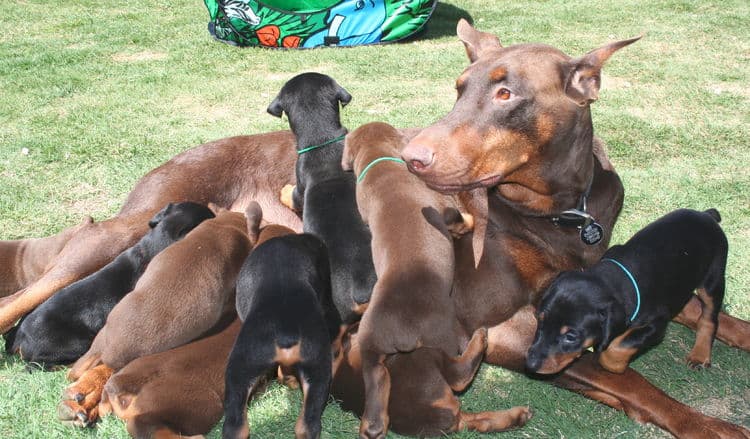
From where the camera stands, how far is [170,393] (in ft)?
10.9

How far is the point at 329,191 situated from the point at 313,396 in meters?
1.50

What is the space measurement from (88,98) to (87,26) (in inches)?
152

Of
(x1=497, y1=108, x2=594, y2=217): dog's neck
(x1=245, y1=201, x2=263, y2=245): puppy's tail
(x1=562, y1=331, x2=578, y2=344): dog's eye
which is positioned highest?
(x1=497, y1=108, x2=594, y2=217): dog's neck

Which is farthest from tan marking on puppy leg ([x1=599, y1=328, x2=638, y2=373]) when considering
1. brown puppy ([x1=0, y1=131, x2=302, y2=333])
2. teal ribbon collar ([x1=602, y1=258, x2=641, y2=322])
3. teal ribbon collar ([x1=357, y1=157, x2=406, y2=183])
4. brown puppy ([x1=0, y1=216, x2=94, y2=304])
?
brown puppy ([x1=0, y1=216, x2=94, y2=304])

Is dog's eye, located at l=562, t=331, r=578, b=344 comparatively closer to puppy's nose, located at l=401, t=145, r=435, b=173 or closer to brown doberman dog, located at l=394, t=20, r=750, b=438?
brown doberman dog, located at l=394, t=20, r=750, b=438

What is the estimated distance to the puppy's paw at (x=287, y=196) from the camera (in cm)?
505

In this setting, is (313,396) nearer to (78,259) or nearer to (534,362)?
(534,362)

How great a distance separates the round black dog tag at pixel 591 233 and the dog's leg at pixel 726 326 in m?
0.89

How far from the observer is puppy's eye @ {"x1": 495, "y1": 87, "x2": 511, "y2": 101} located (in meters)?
3.57

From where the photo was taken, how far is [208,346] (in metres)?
3.65

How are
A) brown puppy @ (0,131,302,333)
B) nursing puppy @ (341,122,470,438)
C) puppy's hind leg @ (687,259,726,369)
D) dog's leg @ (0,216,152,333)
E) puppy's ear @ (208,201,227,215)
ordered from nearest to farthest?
1. nursing puppy @ (341,122,470,438)
2. puppy's hind leg @ (687,259,726,369)
3. dog's leg @ (0,216,152,333)
4. brown puppy @ (0,131,302,333)
5. puppy's ear @ (208,201,227,215)

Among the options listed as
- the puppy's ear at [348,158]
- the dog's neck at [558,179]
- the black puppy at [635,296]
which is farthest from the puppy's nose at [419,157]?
the puppy's ear at [348,158]

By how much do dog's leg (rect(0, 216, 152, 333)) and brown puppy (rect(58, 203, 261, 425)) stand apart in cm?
77

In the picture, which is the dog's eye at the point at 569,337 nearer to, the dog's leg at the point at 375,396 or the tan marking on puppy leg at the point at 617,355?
the tan marking on puppy leg at the point at 617,355
